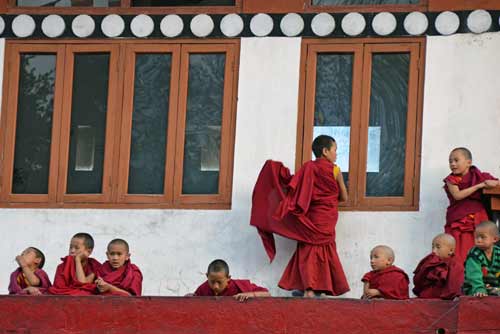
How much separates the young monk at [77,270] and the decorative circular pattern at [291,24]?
7.31 ft

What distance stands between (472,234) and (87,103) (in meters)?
3.10

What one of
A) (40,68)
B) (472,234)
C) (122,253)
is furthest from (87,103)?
(472,234)

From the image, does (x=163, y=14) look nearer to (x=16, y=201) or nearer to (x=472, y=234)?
(x=16, y=201)

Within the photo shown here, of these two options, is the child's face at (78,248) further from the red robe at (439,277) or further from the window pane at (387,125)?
the red robe at (439,277)

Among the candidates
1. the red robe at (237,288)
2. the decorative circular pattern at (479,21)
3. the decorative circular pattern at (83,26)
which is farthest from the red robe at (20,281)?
the decorative circular pattern at (479,21)

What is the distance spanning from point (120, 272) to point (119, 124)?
63.4 inches

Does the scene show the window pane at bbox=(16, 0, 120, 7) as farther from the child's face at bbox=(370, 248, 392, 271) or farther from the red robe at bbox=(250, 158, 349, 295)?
the child's face at bbox=(370, 248, 392, 271)

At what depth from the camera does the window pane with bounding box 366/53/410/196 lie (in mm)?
16078

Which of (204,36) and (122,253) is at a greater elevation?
(204,36)

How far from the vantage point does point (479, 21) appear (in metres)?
16.1

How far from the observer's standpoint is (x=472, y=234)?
15.5 meters

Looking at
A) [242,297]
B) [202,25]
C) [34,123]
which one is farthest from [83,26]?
[242,297]

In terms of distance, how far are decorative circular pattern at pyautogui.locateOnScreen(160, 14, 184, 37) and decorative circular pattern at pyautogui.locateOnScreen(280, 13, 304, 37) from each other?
763 millimetres

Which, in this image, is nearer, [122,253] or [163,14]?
[122,253]
